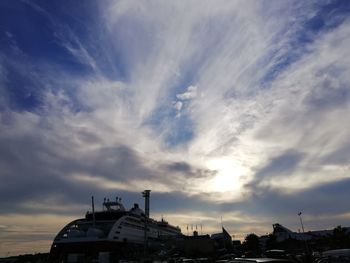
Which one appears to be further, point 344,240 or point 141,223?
point 141,223

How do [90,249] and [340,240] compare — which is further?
[90,249]

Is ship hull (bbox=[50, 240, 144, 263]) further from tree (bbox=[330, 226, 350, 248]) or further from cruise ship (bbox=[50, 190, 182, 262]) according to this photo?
tree (bbox=[330, 226, 350, 248])

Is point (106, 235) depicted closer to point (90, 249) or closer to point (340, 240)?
point (90, 249)

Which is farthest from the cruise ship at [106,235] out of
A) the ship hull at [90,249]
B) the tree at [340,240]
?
the tree at [340,240]

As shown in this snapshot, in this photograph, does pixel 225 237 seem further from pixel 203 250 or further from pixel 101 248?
pixel 101 248

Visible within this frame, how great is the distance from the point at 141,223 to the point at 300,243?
146ft

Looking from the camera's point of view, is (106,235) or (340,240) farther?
(106,235)

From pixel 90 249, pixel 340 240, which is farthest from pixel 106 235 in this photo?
pixel 340 240

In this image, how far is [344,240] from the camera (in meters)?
73.8

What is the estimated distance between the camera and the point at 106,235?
262ft

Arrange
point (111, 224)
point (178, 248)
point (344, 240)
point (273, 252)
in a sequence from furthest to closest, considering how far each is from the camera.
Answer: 1. point (178, 248)
2. point (111, 224)
3. point (344, 240)
4. point (273, 252)

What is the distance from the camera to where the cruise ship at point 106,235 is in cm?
7662

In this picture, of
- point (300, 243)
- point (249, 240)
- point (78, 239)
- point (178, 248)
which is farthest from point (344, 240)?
point (78, 239)

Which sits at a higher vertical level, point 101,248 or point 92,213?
point 92,213
